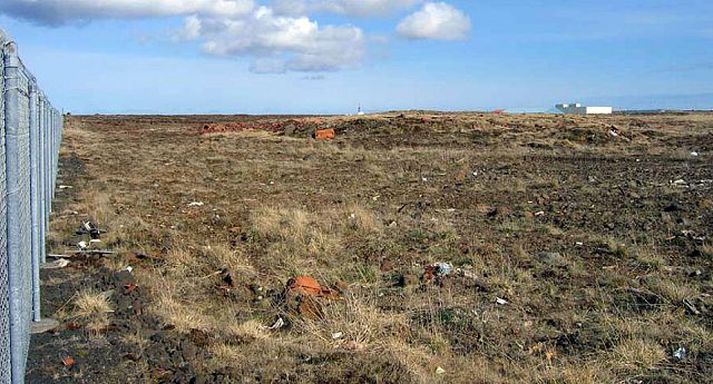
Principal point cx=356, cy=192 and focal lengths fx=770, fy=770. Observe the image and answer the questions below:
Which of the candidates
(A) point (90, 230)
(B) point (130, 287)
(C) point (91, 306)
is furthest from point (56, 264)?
(A) point (90, 230)

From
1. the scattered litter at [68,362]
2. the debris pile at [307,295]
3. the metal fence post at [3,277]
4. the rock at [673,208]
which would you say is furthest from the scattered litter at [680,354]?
the rock at [673,208]

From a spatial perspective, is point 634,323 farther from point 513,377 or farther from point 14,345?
point 14,345

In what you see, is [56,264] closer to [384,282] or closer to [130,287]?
[130,287]

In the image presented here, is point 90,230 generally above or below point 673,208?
below

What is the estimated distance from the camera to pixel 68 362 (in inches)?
197

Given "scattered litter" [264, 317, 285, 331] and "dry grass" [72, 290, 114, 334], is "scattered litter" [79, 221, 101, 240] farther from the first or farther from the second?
"scattered litter" [264, 317, 285, 331]

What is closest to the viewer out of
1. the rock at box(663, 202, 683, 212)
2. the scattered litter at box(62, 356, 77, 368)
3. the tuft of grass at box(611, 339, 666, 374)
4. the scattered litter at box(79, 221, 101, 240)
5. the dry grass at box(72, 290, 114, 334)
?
the scattered litter at box(62, 356, 77, 368)

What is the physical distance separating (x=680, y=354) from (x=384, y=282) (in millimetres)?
3110

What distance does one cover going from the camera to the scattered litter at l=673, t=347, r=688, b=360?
17.7 feet

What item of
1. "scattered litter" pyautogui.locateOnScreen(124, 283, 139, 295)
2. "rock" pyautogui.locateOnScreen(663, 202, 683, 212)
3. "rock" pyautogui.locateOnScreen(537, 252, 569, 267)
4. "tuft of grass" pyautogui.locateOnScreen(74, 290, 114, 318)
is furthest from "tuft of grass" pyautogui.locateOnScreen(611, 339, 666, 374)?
"rock" pyautogui.locateOnScreen(663, 202, 683, 212)

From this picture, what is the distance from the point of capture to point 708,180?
53.5 ft

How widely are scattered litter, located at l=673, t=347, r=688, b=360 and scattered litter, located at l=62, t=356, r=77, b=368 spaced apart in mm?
4095

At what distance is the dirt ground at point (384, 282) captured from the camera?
17.0 feet

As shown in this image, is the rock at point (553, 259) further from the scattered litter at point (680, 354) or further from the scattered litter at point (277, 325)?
the scattered litter at point (277, 325)
